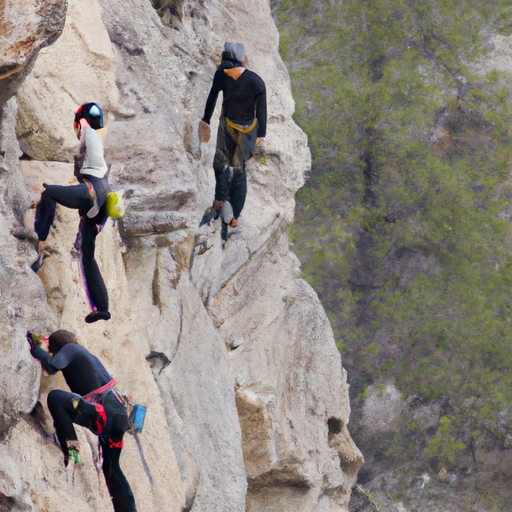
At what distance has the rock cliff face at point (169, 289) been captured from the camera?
6.23 m

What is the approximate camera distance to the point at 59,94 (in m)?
7.86

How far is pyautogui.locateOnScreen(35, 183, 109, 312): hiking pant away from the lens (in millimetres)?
6523

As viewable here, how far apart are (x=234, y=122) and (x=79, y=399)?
179 inches

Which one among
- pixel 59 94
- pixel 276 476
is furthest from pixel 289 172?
pixel 59 94

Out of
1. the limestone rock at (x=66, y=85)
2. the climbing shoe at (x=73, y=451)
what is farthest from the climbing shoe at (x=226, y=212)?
the climbing shoe at (x=73, y=451)

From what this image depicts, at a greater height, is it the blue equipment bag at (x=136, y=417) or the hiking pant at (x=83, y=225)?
the hiking pant at (x=83, y=225)

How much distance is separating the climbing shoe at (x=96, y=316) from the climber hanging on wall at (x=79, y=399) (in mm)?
560

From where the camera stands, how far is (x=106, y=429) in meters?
6.38

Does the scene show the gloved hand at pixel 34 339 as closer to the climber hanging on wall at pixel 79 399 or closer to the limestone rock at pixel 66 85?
the climber hanging on wall at pixel 79 399

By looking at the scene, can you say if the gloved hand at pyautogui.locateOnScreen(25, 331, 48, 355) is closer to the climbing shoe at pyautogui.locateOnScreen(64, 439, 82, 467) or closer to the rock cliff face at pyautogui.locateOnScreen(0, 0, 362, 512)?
the rock cliff face at pyautogui.locateOnScreen(0, 0, 362, 512)

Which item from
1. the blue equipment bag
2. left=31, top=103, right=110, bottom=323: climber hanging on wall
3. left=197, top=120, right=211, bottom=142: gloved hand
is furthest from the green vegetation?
the blue equipment bag

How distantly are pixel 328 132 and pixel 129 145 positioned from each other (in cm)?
1365

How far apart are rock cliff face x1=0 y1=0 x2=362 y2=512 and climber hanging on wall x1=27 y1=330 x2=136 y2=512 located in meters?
0.16

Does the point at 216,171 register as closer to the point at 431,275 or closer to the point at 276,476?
the point at 276,476
